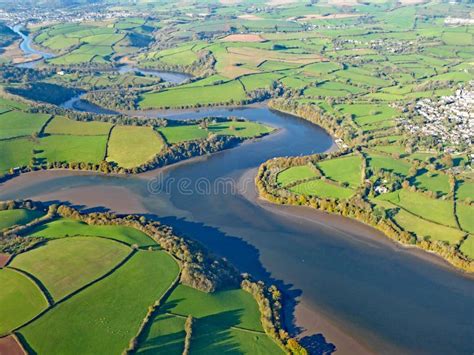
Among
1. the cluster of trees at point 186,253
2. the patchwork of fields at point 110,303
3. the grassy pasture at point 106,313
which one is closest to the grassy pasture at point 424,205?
the cluster of trees at point 186,253

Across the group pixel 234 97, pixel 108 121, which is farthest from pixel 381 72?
pixel 108 121

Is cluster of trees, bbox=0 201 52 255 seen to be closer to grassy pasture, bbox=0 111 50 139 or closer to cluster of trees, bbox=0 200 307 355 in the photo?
cluster of trees, bbox=0 200 307 355

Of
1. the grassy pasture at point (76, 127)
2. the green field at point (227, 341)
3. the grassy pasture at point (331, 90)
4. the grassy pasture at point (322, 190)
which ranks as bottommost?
the green field at point (227, 341)

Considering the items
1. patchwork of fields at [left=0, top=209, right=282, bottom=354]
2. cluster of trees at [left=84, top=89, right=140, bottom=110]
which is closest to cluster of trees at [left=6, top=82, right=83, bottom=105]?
cluster of trees at [left=84, top=89, right=140, bottom=110]

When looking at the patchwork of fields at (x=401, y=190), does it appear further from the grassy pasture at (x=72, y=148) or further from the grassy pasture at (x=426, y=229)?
the grassy pasture at (x=72, y=148)

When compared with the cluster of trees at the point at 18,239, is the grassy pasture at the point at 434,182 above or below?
below

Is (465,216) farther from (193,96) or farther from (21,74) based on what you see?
(21,74)
